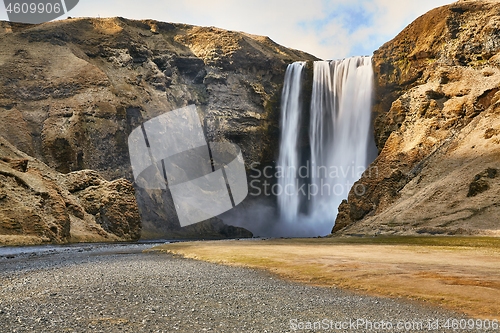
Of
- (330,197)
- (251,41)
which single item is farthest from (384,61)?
(251,41)

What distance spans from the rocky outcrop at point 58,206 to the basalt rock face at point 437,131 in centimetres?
3016

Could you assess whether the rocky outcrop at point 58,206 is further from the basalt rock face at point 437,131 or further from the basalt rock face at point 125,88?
the basalt rock face at point 437,131

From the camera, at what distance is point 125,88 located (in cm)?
8912

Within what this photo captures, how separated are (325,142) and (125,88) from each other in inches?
1635

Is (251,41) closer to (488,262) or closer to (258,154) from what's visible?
(258,154)

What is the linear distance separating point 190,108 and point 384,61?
4245cm

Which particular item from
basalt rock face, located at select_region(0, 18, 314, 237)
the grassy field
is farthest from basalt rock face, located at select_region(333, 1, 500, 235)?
basalt rock face, located at select_region(0, 18, 314, 237)

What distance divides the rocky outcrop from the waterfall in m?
36.4

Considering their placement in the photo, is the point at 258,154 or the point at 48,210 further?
the point at 258,154

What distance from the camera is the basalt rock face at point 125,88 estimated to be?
77000 millimetres

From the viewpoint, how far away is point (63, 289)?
41.0 ft

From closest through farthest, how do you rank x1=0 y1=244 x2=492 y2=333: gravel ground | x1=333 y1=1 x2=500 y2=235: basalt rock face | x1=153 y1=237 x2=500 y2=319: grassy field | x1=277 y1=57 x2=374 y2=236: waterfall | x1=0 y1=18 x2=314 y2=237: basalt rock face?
x1=0 y1=244 x2=492 y2=333: gravel ground → x1=153 y1=237 x2=500 y2=319: grassy field → x1=333 y1=1 x2=500 y2=235: basalt rock face → x1=277 y1=57 x2=374 y2=236: waterfall → x1=0 y1=18 x2=314 y2=237: basalt rock face

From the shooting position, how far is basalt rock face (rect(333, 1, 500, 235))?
45938mm

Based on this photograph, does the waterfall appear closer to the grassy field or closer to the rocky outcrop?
the rocky outcrop
